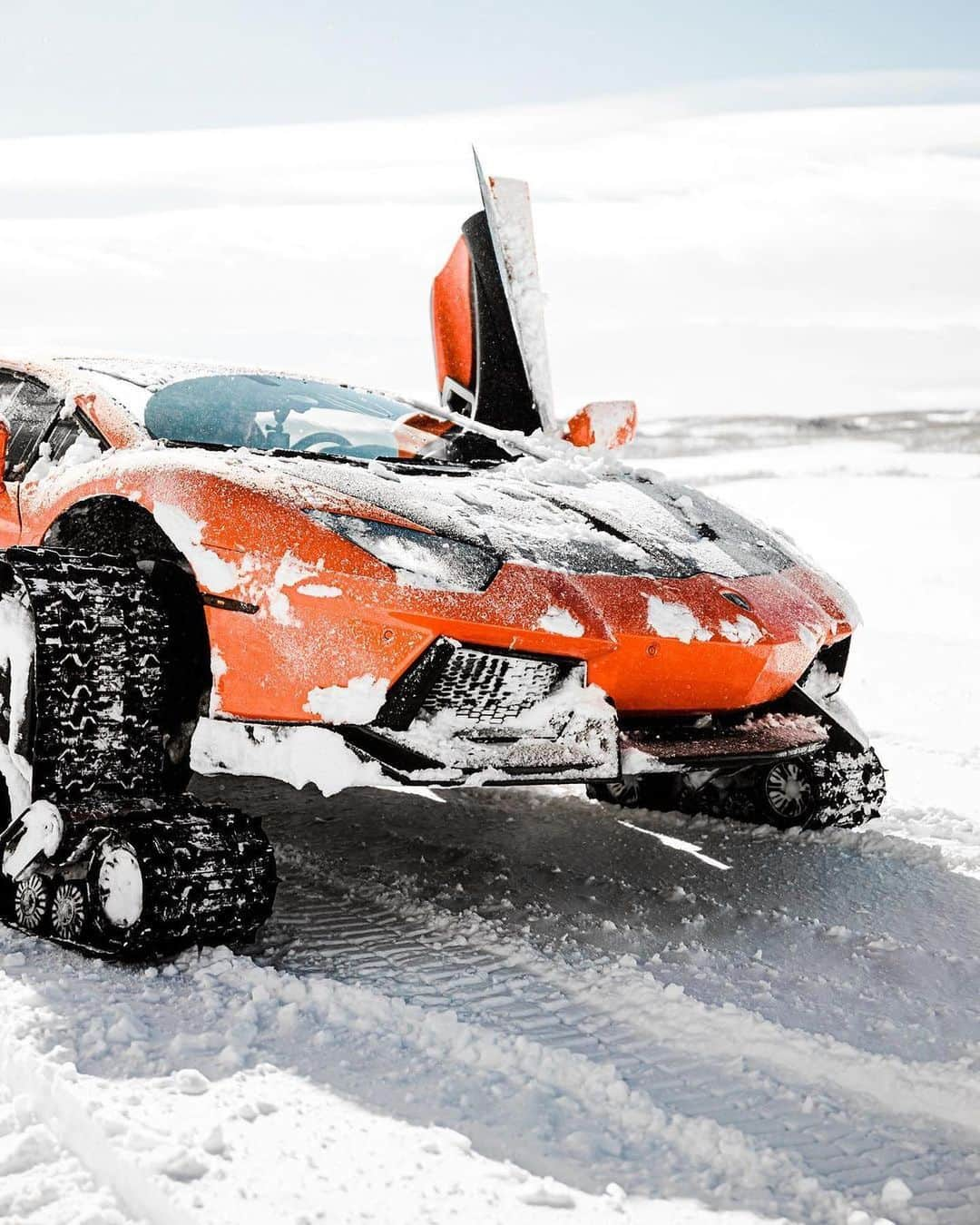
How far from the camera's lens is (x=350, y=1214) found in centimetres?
176

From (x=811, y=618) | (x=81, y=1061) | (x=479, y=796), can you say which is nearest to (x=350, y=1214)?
(x=81, y=1061)

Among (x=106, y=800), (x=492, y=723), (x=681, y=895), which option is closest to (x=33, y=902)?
(x=106, y=800)

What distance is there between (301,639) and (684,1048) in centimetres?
115

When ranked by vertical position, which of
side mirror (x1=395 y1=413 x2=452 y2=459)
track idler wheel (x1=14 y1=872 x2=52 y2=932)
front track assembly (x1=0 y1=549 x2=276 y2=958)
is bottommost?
track idler wheel (x1=14 y1=872 x2=52 y2=932)

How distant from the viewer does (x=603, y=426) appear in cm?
412

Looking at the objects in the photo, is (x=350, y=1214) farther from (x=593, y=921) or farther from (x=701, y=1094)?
(x=593, y=921)

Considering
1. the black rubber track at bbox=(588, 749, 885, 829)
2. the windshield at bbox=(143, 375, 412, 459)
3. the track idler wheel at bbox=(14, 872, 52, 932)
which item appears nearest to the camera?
the track idler wheel at bbox=(14, 872, 52, 932)

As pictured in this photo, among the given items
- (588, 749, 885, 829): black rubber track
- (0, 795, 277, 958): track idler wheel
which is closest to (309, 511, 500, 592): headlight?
(0, 795, 277, 958): track idler wheel

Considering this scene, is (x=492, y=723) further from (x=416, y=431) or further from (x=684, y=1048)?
(x=416, y=431)

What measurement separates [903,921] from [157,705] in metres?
1.86

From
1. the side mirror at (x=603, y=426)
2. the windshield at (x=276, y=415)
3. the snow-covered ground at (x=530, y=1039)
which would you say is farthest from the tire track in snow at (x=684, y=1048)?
the side mirror at (x=603, y=426)

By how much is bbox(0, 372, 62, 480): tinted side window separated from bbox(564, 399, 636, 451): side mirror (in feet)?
5.14

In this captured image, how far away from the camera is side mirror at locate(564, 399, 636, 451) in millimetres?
4094

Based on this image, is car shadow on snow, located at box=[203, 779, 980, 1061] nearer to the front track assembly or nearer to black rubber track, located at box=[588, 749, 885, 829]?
black rubber track, located at box=[588, 749, 885, 829]
